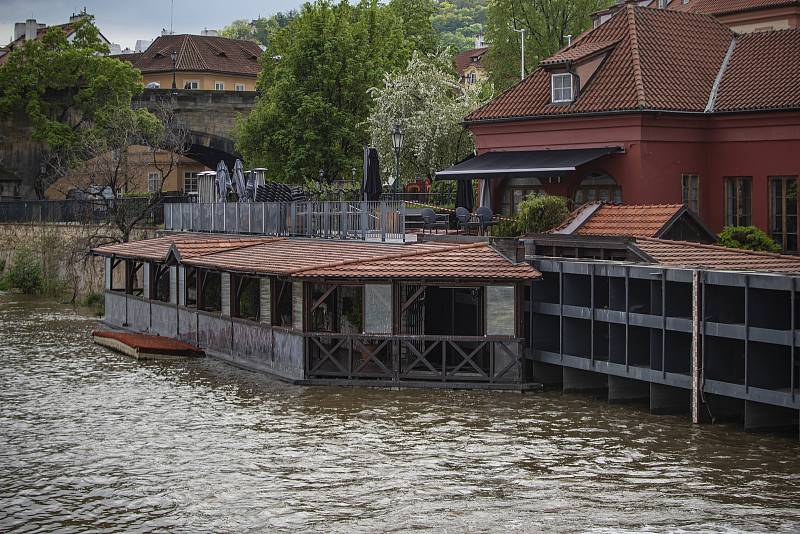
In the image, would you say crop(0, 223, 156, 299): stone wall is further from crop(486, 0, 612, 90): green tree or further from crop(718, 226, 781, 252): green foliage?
crop(718, 226, 781, 252): green foliage

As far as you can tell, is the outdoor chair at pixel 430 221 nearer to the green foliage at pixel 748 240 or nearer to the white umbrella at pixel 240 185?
the green foliage at pixel 748 240

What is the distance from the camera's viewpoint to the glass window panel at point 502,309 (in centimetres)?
3120

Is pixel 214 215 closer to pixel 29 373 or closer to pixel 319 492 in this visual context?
pixel 29 373

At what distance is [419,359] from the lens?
3136cm

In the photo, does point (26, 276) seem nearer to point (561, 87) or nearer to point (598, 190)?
point (561, 87)

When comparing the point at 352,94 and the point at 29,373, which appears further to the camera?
the point at 352,94

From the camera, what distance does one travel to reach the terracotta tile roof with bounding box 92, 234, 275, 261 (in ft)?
133

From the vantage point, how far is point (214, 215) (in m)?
49.6

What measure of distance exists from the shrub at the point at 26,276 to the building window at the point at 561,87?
27.4 metres

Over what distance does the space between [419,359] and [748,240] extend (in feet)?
37.0

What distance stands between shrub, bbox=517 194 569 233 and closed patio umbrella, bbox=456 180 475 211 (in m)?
8.33

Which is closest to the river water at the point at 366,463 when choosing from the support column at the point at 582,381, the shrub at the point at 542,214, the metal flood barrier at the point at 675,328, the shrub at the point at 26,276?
the support column at the point at 582,381

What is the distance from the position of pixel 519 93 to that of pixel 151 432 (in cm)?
2325

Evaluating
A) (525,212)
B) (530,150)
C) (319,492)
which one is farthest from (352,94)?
(319,492)
